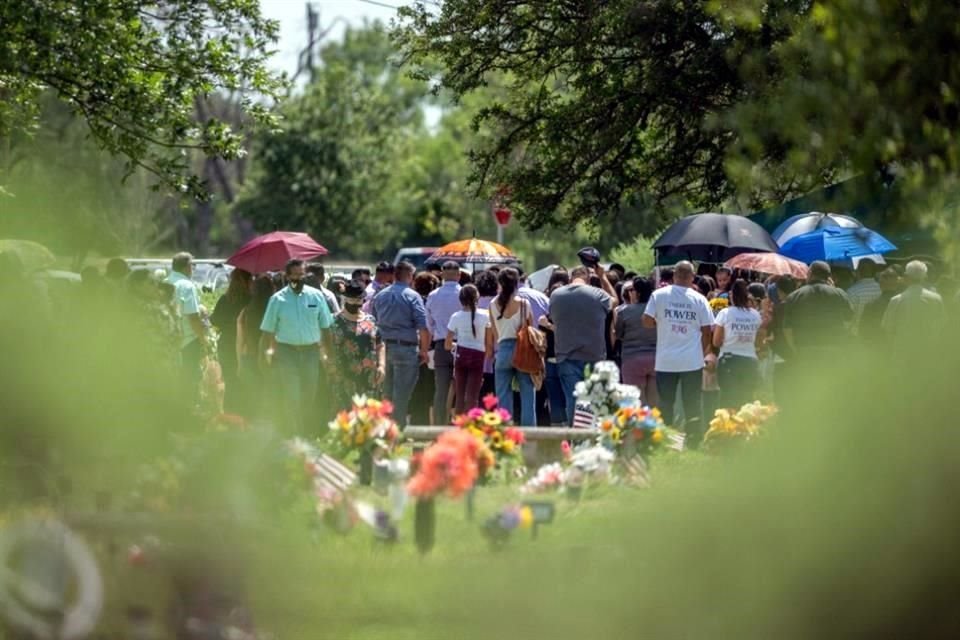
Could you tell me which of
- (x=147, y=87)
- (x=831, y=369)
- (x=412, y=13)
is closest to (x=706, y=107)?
(x=412, y=13)

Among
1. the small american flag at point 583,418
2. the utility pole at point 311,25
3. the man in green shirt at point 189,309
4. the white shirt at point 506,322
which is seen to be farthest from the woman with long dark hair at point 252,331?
the utility pole at point 311,25

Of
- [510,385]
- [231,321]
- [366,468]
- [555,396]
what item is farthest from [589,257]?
[366,468]

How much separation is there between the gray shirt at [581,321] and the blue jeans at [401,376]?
5.25ft

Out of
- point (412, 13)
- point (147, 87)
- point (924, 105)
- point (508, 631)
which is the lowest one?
point (508, 631)

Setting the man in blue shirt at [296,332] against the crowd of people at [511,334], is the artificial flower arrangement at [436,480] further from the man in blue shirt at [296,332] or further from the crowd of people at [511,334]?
the man in blue shirt at [296,332]

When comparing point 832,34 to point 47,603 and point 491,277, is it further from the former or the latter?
point 491,277

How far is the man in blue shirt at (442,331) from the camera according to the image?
1561 cm

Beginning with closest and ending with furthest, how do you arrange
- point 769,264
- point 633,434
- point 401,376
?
point 633,434, point 401,376, point 769,264

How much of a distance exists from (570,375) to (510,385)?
56 cm

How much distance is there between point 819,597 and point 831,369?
1.47 m

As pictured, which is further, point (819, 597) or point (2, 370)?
point (2, 370)

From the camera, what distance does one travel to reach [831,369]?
7.88 meters

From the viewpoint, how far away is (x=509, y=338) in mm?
14531

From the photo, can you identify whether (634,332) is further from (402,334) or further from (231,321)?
(231,321)
